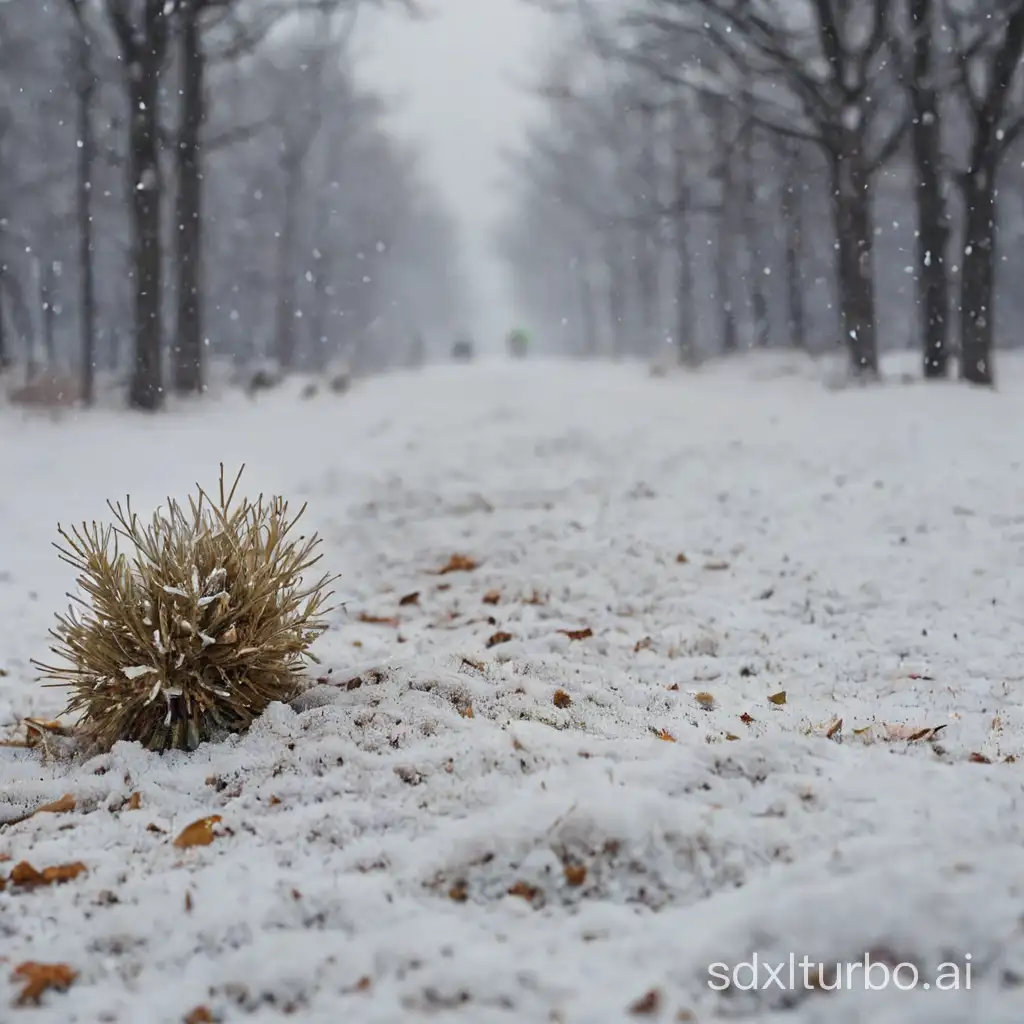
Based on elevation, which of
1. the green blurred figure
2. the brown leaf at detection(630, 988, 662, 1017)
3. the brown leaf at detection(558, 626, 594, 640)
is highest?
the green blurred figure

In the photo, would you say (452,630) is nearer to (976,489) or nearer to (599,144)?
(976,489)

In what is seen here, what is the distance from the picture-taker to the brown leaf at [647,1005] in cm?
206

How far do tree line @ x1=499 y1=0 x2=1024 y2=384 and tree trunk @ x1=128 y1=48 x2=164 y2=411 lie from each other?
5.61 metres

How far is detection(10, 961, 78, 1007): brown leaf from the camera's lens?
2.23 m

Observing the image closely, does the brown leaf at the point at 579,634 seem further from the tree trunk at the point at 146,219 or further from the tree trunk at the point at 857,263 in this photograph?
the tree trunk at the point at 146,219

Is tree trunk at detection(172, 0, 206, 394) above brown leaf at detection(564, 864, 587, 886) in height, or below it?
above

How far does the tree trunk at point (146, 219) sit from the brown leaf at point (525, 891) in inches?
429

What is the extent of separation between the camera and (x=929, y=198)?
476 inches

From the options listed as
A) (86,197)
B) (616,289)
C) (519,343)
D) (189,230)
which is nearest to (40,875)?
(189,230)

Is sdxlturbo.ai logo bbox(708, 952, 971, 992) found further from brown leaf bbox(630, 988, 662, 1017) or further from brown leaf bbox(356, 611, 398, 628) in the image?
brown leaf bbox(356, 611, 398, 628)

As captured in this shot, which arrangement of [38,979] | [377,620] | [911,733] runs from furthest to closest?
[377,620] → [911,733] → [38,979]

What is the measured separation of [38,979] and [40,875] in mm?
534

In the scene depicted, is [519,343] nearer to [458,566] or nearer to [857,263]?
[857,263]

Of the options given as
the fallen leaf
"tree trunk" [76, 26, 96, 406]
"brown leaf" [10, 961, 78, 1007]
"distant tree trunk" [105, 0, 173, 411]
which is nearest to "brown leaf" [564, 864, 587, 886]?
"brown leaf" [10, 961, 78, 1007]
